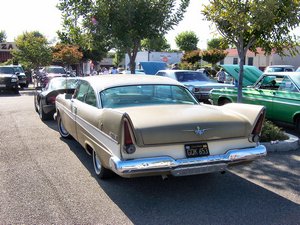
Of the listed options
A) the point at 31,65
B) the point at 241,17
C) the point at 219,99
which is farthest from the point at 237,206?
the point at 31,65

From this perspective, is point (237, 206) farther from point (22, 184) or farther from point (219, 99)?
point (219, 99)

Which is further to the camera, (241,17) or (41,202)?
(241,17)

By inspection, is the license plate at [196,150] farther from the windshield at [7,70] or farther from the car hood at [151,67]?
the windshield at [7,70]

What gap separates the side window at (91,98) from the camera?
5254mm

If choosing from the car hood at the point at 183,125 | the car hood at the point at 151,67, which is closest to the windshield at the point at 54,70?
the car hood at the point at 151,67

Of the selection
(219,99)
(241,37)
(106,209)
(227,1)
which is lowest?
(106,209)

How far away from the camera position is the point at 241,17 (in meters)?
7.48

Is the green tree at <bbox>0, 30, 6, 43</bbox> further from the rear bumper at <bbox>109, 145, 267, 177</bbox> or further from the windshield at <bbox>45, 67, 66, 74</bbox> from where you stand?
the rear bumper at <bbox>109, 145, 267, 177</bbox>

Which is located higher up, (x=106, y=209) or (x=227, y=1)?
(x=227, y=1)

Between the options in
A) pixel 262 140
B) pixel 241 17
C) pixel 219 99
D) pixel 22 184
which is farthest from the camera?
pixel 219 99

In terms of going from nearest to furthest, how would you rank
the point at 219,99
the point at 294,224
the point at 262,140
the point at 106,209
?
the point at 294,224, the point at 106,209, the point at 262,140, the point at 219,99

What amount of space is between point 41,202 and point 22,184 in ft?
2.61

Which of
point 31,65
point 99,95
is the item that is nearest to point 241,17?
point 99,95

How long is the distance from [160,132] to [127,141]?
39 centimetres
